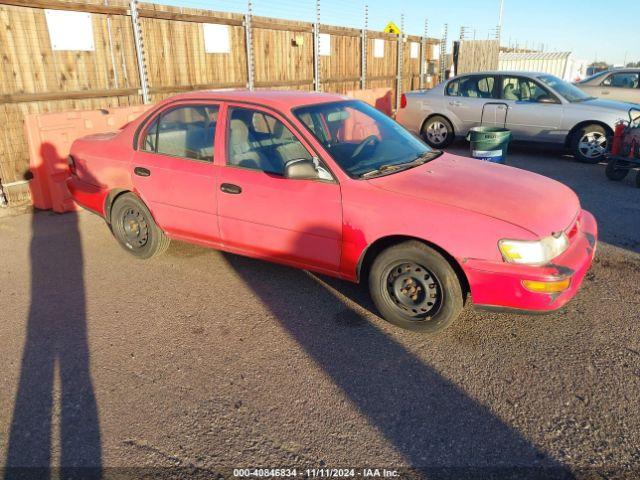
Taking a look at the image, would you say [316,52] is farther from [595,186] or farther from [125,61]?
Result: [595,186]

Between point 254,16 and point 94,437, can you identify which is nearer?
point 94,437

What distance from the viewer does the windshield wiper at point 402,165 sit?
12.7ft

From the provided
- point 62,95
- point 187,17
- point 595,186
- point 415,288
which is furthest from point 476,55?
point 415,288

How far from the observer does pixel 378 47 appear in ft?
50.8

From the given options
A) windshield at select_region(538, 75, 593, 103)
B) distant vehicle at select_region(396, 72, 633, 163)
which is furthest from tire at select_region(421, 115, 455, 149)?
windshield at select_region(538, 75, 593, 103)

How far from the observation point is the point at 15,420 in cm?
289

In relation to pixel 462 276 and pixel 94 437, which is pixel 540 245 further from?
pixel 94 437

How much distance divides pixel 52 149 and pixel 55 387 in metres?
4.54

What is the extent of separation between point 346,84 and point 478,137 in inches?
303

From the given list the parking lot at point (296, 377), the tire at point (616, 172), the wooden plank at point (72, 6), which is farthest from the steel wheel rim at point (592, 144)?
the wooden plank at point (72, 6)

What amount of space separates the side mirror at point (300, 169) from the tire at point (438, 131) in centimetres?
766

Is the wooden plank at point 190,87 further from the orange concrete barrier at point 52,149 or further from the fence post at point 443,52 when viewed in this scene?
the fence post at point 443,52

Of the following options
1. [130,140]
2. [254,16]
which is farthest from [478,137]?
[254,16]

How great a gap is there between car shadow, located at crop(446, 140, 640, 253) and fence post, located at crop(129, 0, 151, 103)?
6.33m
